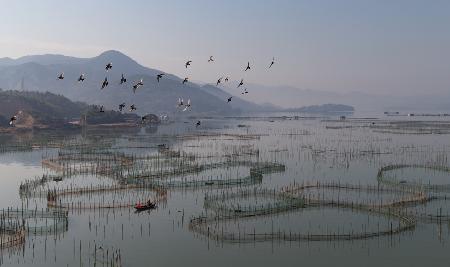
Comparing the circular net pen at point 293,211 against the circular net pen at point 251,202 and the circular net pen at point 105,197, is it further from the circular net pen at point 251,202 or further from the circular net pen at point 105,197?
the circular net pen at point 105,197

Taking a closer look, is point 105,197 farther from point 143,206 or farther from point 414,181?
point 414,181

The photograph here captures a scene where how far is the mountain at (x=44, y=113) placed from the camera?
351 feet

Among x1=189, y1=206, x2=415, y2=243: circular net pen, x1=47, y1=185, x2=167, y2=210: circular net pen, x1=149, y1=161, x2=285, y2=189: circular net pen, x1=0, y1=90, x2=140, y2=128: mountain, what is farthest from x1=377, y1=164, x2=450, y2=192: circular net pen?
x1=0, y1=90, x2=140, y2=128: mountain

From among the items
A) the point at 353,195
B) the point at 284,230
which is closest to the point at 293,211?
the point at 284,230

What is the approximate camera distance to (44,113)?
128 metres

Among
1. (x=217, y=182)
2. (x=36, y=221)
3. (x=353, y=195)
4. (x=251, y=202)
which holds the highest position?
(x=217, y=182)

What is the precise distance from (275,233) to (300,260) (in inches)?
142

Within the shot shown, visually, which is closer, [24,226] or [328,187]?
[24,226]

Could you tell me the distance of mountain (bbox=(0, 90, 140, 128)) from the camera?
106938 mm

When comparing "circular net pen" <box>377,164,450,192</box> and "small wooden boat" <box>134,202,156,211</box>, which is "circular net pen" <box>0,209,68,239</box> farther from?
"circular net pen" <box>377,164,450,192</box>

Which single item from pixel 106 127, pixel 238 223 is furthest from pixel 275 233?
pixel 106 127

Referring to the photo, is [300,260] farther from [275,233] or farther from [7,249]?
[7,249]

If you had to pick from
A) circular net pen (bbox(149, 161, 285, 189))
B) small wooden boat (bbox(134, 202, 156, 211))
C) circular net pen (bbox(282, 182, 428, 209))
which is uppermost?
circular net pen (bbox(149, 161, 285, 189))

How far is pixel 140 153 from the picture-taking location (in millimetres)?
65438
